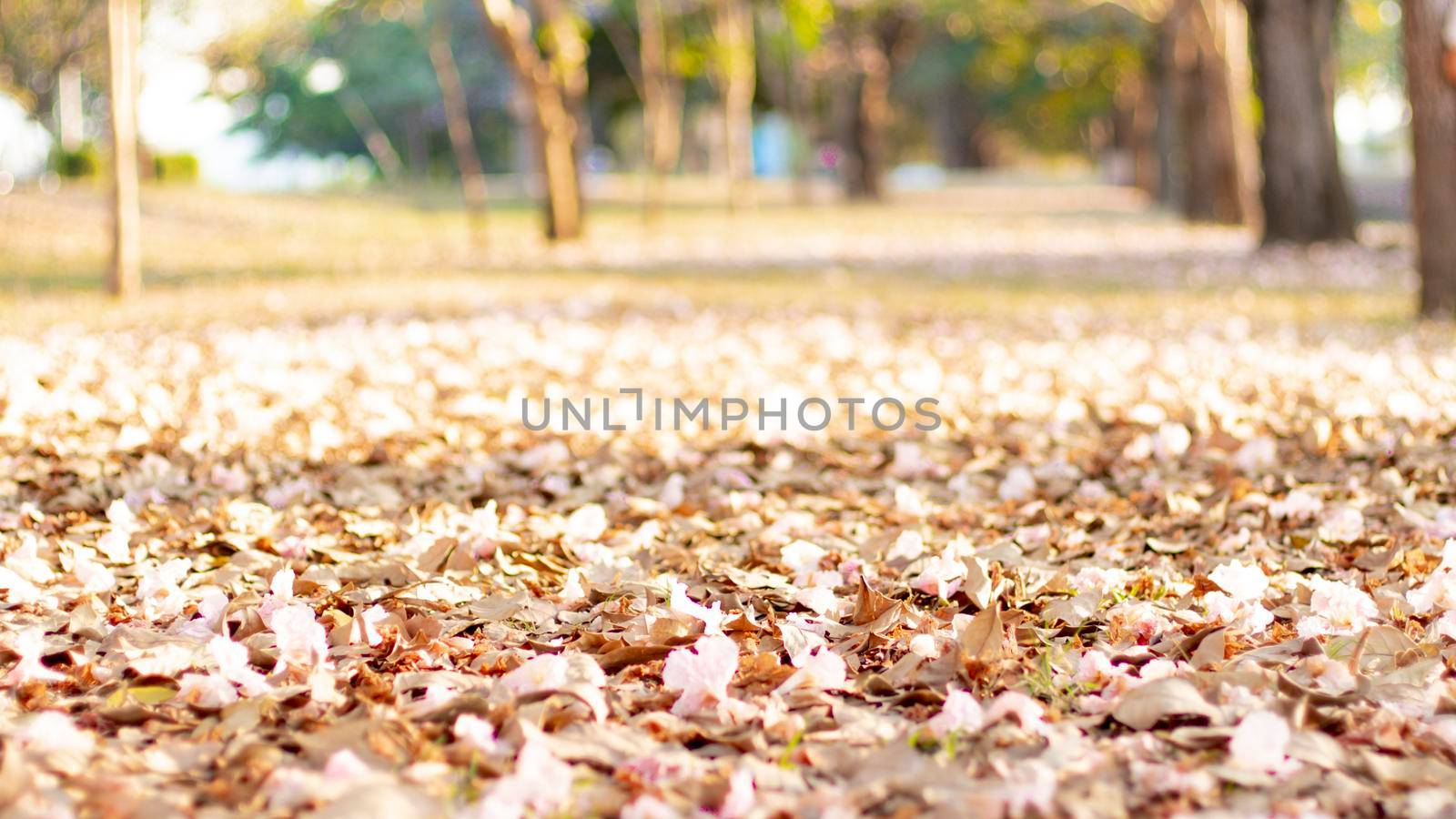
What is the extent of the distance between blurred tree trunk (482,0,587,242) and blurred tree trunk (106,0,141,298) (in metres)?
5.11

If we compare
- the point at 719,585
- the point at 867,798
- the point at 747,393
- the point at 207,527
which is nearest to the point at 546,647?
the point at 719,585

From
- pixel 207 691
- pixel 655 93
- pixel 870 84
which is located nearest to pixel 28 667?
pixel 207 691

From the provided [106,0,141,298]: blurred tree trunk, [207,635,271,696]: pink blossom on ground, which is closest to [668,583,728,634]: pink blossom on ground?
[207,635,271,696]: pink blossom on ground

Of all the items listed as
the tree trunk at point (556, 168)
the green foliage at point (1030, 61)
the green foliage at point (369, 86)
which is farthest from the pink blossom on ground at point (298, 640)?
the green foliage at point (369, 86)

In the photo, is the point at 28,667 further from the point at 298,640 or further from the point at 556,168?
the point at 556,168

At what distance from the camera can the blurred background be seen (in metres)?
13.7

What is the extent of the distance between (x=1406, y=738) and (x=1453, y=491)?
2.23 meters

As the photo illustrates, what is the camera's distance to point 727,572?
360cm

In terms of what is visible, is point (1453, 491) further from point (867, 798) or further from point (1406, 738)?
point (867, 798)

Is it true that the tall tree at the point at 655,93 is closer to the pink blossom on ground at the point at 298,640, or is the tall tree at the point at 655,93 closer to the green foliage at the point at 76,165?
the green foliage at the point at 76,165

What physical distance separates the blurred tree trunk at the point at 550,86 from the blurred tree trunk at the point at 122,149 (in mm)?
5114

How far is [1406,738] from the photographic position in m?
2.46

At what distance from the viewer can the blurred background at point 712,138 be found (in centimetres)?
1367

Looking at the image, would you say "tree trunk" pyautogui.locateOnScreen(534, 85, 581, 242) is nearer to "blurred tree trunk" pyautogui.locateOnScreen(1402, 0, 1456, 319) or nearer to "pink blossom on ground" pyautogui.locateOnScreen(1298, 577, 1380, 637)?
"blurred tree trunk" pyautogui.locateOnScreen(1402, 0, 1456, 319)
